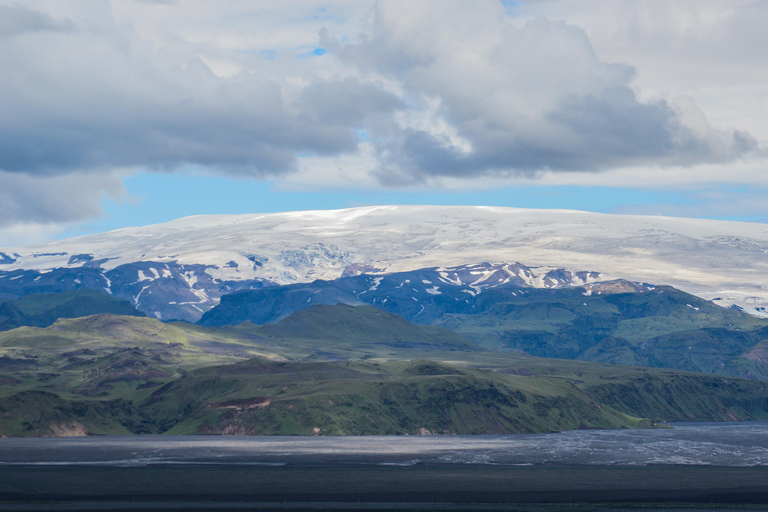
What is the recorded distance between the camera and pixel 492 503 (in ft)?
613

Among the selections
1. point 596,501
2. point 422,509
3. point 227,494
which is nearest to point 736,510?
point 596,501

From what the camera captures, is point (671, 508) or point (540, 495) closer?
point (671, 508)

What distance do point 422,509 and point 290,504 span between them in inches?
1034

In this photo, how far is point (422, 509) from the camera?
179m

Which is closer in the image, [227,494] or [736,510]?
[736,510]

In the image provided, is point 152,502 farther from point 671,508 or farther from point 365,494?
point 671,508

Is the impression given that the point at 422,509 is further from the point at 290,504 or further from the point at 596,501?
the point at 596,501

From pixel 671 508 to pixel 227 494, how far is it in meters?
91.4

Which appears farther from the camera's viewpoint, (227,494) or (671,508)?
(227,494)

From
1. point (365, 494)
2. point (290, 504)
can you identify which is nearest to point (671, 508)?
point (365, 494)

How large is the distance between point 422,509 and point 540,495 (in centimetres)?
3364

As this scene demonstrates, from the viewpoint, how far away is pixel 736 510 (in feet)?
596

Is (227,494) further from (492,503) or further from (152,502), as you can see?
(492,503)

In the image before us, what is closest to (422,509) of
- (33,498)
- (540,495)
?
(540,495)
